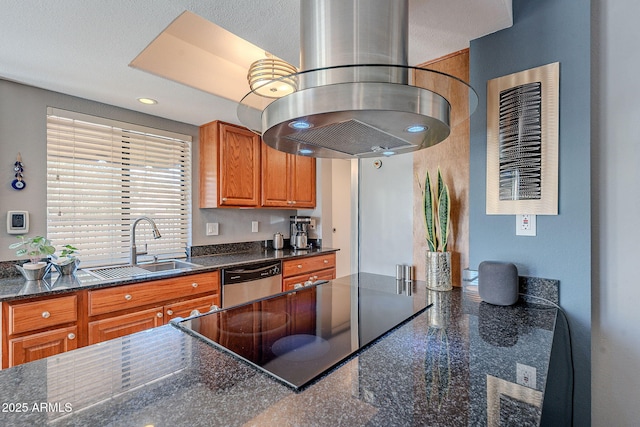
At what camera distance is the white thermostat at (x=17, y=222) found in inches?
77.9

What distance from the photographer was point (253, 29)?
1.35 meters

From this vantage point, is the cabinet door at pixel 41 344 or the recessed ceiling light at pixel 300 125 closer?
the recessed ceiling light at pixel 300 125

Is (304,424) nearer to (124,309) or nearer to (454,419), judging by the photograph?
(454,419)

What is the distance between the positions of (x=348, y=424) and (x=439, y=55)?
5.74ft

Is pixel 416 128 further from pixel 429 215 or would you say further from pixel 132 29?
pixel 132 29

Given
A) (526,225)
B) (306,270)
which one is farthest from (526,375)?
(306,270)

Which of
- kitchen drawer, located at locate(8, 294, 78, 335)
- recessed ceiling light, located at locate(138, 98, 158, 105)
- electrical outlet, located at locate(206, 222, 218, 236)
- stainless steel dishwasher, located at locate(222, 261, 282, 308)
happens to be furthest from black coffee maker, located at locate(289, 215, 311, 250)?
kitchen drawer, located at locate(8, 294, 78, 335)

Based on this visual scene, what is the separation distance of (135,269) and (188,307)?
0.52 metres

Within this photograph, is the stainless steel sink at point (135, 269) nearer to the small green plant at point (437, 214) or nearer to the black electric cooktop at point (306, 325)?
the black electric cooktop at point (306, 325)

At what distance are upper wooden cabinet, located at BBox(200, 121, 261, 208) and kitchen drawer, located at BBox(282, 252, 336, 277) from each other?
2.35ft

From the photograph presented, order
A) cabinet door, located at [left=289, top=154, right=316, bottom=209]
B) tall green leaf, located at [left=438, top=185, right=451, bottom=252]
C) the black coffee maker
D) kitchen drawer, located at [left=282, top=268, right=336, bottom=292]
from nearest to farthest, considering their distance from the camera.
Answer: tall green leaf, located at [left=438, top=185, right=451, bottom=252] → kitchen drawer, located at [left=282, top=268, right=336, bottom=292] → cabinet door, located at [left=289, top=154, right=316, bottom=209] → the black coffee maker

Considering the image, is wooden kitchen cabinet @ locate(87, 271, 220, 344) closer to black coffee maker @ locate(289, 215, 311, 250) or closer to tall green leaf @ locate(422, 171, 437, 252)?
black coffee maker @ locate(289, 215, 311, 250)

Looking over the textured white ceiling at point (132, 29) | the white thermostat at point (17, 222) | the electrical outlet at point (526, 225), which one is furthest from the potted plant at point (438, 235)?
the white thermostat at point (17, 222)

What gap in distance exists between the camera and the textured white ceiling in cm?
123
